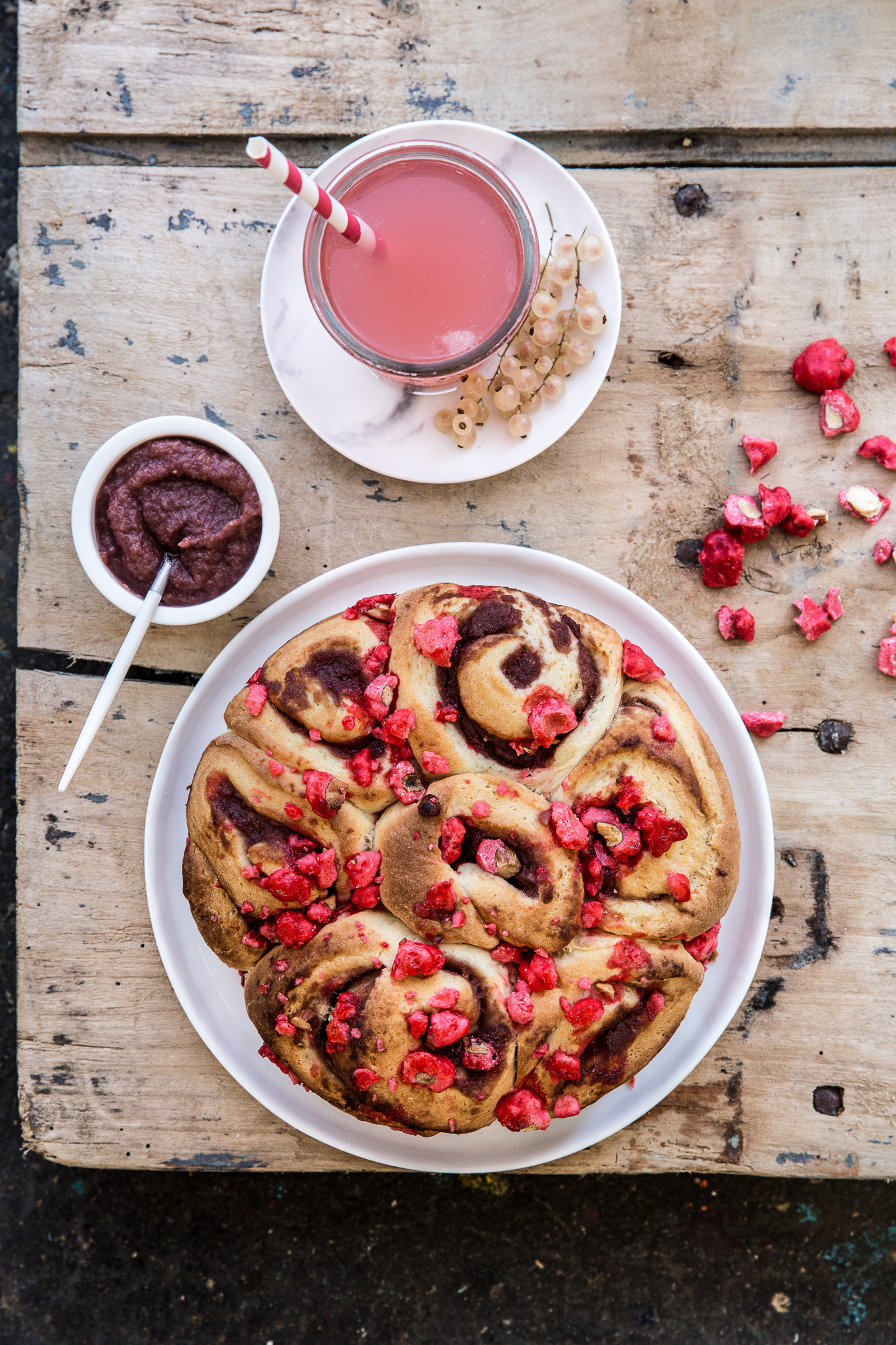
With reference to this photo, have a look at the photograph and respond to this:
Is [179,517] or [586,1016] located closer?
[586,1016]

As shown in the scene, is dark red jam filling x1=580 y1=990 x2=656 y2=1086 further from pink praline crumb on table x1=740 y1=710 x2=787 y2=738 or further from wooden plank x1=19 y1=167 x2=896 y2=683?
wooden plank x1=19 y1=167 x2=896 y2=683

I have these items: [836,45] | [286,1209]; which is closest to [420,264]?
[836,45]

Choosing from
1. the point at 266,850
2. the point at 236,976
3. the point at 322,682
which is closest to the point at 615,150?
the point at 322,682

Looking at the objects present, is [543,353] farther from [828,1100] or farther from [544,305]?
[828,1100]

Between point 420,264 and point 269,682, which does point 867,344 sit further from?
point 269,682

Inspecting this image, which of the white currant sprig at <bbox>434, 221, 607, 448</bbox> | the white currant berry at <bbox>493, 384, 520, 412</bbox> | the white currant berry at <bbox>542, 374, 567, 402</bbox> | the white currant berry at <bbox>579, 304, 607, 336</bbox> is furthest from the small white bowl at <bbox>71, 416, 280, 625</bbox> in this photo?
the white currant berry at <bbox>579, 304, 607, 336</bbox>

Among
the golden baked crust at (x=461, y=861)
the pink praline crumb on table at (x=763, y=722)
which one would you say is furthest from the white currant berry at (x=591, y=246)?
the pink praline crumb on table at (x=763, y=722)

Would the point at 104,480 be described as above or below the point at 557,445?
below
